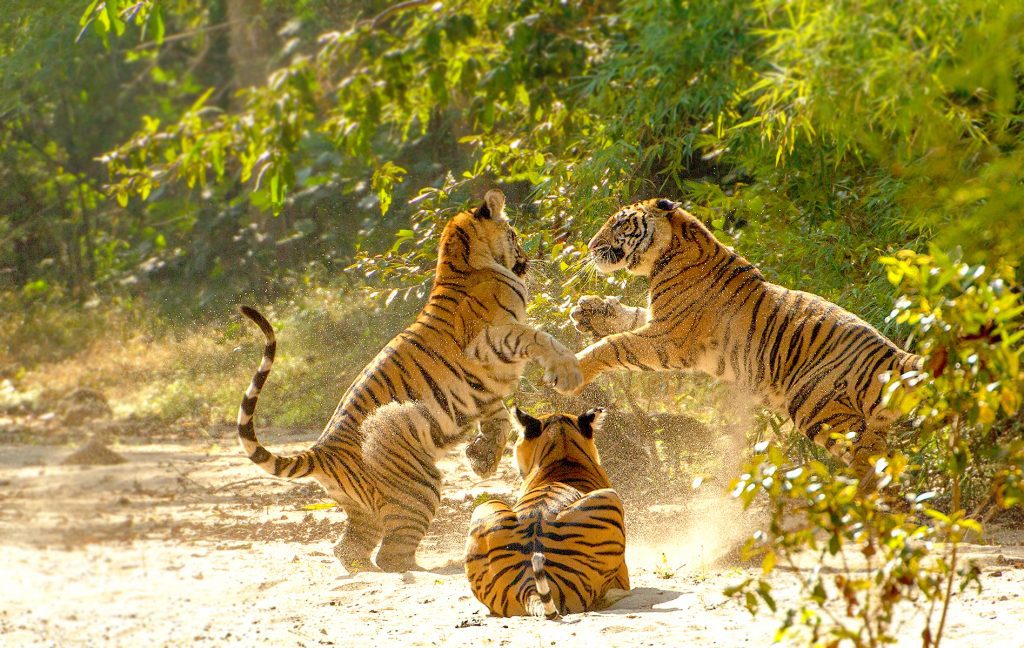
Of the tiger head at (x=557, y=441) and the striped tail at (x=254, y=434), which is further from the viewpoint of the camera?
the striped tail at (x=254, y=434)

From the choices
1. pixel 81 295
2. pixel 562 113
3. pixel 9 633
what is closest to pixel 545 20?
pixel 562 113

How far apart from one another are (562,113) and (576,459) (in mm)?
3858

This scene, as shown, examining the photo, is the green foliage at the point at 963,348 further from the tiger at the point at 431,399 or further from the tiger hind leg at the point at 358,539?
the tiger hind leg at the point at 358,539

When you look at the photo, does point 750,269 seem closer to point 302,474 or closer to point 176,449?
point 302,474

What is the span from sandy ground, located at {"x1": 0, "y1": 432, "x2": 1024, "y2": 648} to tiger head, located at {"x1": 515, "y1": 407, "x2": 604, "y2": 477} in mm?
571

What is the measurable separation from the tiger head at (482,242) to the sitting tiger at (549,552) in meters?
1.73

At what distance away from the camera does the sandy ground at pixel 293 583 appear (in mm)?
3811

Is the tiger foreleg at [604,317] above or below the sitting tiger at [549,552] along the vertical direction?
above

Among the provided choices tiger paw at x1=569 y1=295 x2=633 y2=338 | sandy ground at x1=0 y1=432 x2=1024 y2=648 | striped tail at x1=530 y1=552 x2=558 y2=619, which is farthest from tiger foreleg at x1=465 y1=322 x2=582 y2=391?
striped tail at x1=530 y1=552 x2=558 y2=619

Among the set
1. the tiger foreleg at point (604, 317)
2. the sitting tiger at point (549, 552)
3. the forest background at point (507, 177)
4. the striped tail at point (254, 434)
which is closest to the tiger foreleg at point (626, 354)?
the tiger foreleg at point (604, 317)

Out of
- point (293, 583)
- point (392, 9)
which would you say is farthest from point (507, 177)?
point (293, 583)

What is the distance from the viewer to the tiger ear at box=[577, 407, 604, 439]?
4.86 metres

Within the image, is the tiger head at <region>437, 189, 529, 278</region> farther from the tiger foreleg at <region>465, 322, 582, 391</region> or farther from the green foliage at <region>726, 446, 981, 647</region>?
the green foliage at <region>726, 446, 981, 647</region>

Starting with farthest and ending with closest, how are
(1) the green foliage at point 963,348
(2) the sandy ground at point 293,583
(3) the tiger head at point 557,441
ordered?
(3) the tiger head at point 557,441 → (2) the sandy ground at point 293,583 → (1) the green foliage at point 963,348
